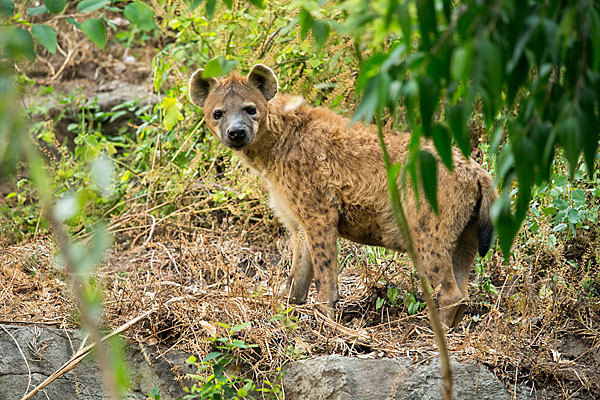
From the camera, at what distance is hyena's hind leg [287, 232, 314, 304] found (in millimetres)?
5332

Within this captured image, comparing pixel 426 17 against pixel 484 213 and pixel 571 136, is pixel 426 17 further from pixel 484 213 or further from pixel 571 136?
pixel 484 213

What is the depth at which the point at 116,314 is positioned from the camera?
4.78 meters

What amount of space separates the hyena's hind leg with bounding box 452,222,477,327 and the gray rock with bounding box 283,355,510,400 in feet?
2.53

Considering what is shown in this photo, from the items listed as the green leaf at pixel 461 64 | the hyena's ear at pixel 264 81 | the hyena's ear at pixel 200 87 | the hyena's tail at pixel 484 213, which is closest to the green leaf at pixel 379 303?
the hyena's tail at pixel 484 213

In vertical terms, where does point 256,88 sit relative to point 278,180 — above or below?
above

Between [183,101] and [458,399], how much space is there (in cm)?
391

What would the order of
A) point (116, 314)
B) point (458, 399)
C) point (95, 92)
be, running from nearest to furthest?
point (458, 399) → point (116, 314) → point (95, 92)

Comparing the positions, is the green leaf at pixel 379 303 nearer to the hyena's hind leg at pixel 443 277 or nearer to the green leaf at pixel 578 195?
the hyena's hind leg at pixel 443 277

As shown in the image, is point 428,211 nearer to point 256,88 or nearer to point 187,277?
point 256,88

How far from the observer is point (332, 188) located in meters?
5.11

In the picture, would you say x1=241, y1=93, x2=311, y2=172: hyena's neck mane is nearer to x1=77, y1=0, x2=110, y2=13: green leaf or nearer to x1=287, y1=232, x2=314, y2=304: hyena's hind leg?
x1=287, y1=232, x2=314, y2=304: hyena's hind leg

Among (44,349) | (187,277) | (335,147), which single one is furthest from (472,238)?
(44,349)

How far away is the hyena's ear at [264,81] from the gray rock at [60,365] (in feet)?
6.49

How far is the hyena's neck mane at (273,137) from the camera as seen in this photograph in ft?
17.4
